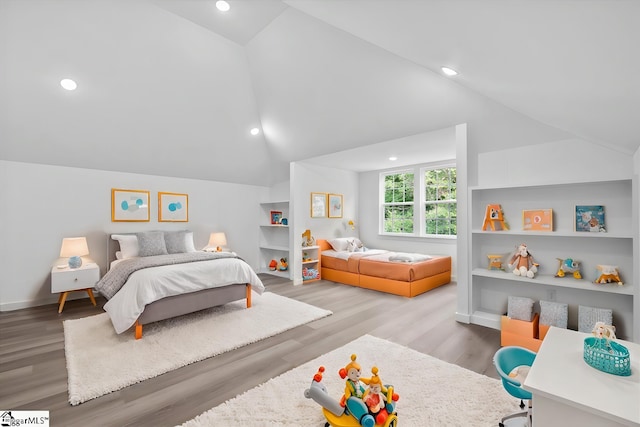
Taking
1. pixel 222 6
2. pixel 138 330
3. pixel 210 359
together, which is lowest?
pixel 210 359

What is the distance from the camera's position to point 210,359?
258 cm

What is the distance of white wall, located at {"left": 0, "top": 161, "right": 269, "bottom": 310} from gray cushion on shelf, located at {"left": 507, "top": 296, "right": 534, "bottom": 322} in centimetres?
506

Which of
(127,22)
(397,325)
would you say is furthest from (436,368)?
(127,22)

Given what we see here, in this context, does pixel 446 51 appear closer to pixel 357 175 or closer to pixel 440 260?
pixel 440 260

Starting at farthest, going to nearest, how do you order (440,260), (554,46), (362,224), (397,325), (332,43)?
1. (362,224)
2. (440,260)
3. (397,325)
4. (332,43)
5. (554,46)

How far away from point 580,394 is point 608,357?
262 mm

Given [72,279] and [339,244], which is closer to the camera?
[72,279]

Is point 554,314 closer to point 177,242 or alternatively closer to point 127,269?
point 127,269

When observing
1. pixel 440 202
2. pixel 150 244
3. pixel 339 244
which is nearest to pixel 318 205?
pixel 339 244

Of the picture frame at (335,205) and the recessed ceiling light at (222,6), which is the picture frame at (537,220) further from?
the recessed ceiling light at (222,6)

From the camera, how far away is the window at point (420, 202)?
5.70 metres

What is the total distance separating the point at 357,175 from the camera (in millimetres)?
6980

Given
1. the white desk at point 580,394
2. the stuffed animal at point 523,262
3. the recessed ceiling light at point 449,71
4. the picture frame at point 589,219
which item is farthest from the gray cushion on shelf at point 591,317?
the recessed ceiling light at point 449,71

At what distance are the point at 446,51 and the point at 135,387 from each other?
3.09 meters
